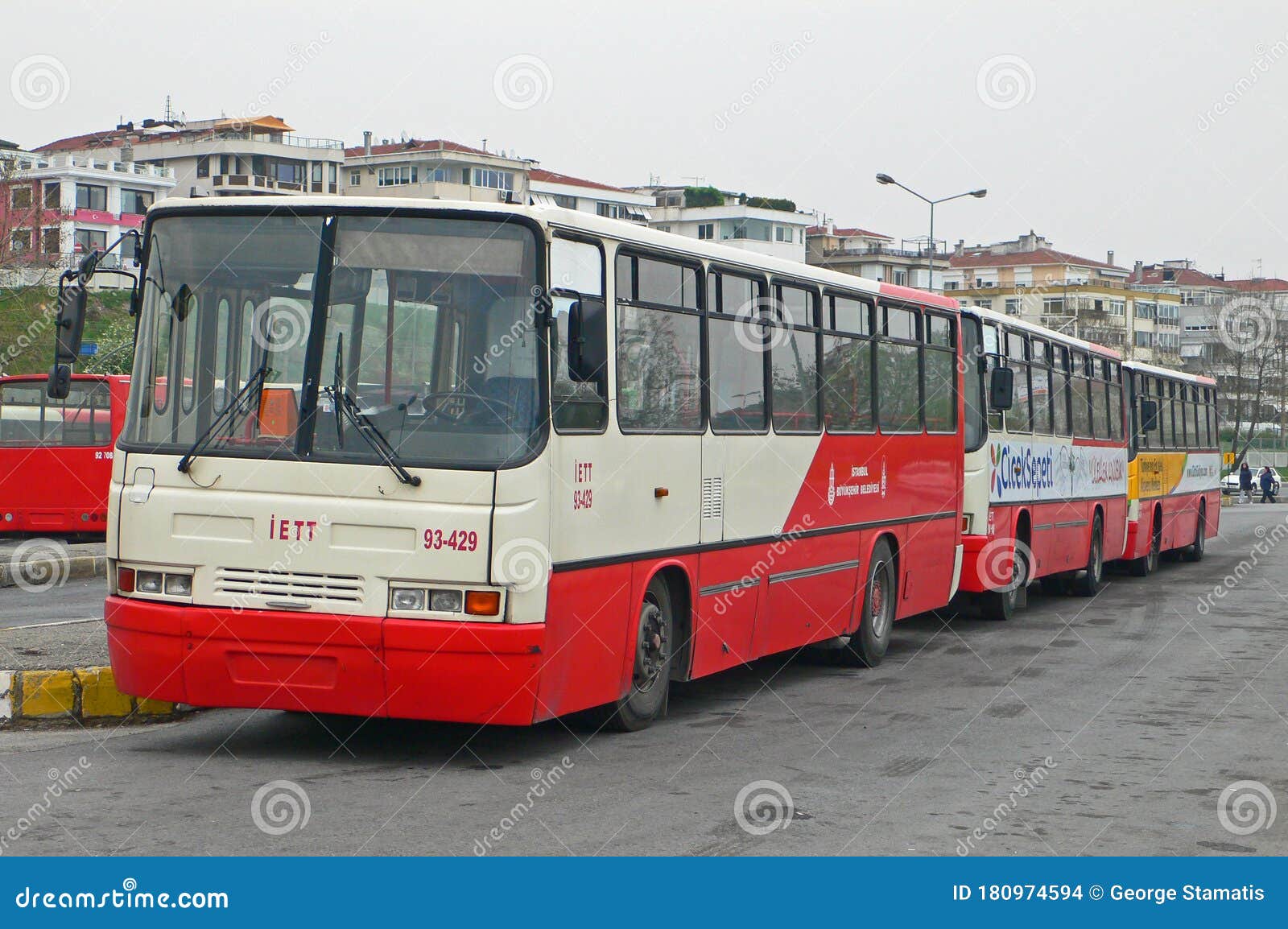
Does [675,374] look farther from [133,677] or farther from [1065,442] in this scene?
[1065,442]

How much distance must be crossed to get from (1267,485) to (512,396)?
219 ft

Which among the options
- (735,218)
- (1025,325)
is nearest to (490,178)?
(735,218)

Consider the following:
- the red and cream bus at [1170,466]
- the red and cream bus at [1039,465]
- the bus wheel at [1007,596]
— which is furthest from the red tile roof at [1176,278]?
the bus wheel at [1007,596]

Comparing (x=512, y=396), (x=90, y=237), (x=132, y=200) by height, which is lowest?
(x=512, y=396)

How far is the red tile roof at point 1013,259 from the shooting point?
472 ft

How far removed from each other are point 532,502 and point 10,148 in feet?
290

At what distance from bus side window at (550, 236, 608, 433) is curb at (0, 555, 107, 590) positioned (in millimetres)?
12309

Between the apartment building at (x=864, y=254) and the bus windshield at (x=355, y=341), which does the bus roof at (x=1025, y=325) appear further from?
the apartment building at (x=864, y=254)

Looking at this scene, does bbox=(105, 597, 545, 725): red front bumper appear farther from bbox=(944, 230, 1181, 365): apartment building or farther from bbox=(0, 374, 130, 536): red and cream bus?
bbox=(944, 230, 1181, 365): apartment building

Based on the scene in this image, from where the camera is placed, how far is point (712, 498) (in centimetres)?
1070

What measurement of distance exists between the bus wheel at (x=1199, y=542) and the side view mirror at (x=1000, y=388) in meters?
13.8

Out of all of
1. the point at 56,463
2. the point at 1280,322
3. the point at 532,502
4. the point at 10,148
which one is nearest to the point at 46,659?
the point at 532,502

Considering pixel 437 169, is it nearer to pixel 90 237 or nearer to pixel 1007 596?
pixel 90 237

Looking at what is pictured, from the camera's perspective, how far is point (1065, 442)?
21.1 m
